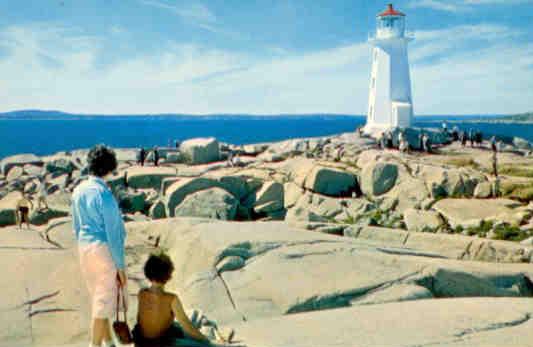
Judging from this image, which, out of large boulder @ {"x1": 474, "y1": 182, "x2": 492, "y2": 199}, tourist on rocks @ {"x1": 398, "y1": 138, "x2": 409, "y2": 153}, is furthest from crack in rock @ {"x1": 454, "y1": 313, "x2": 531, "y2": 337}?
tourist on rocks @ {"x1": 398, "y1": 138, "x2": 409, "y2": 153}

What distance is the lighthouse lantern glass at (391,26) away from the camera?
1757 inches

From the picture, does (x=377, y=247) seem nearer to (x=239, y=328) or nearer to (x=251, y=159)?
(x=239, y=328)

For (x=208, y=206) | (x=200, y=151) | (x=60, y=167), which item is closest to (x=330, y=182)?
(x=208, y=206)

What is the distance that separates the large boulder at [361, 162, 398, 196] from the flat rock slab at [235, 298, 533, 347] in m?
17.4

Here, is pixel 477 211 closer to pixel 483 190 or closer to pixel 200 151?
pixel 483 190

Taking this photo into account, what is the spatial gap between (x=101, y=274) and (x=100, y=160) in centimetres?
109

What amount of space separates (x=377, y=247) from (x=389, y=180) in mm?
15106

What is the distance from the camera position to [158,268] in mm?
4910

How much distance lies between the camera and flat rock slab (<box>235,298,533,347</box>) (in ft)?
18.0

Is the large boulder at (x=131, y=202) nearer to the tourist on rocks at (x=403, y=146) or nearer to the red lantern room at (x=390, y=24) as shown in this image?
the tourist on rocks at (x=403, y=146)

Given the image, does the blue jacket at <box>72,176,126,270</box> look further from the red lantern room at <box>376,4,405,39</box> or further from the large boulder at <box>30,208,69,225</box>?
the red lantern room at <box>376,4,405,39</box>

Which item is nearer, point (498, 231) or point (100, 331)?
point (100, 331)

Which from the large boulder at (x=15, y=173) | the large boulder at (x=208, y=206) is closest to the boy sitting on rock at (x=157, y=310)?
the large boulder at (x=208, y=206)

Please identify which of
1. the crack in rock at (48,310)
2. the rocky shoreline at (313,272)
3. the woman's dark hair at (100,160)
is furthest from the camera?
the crack in rock at (48,310)
